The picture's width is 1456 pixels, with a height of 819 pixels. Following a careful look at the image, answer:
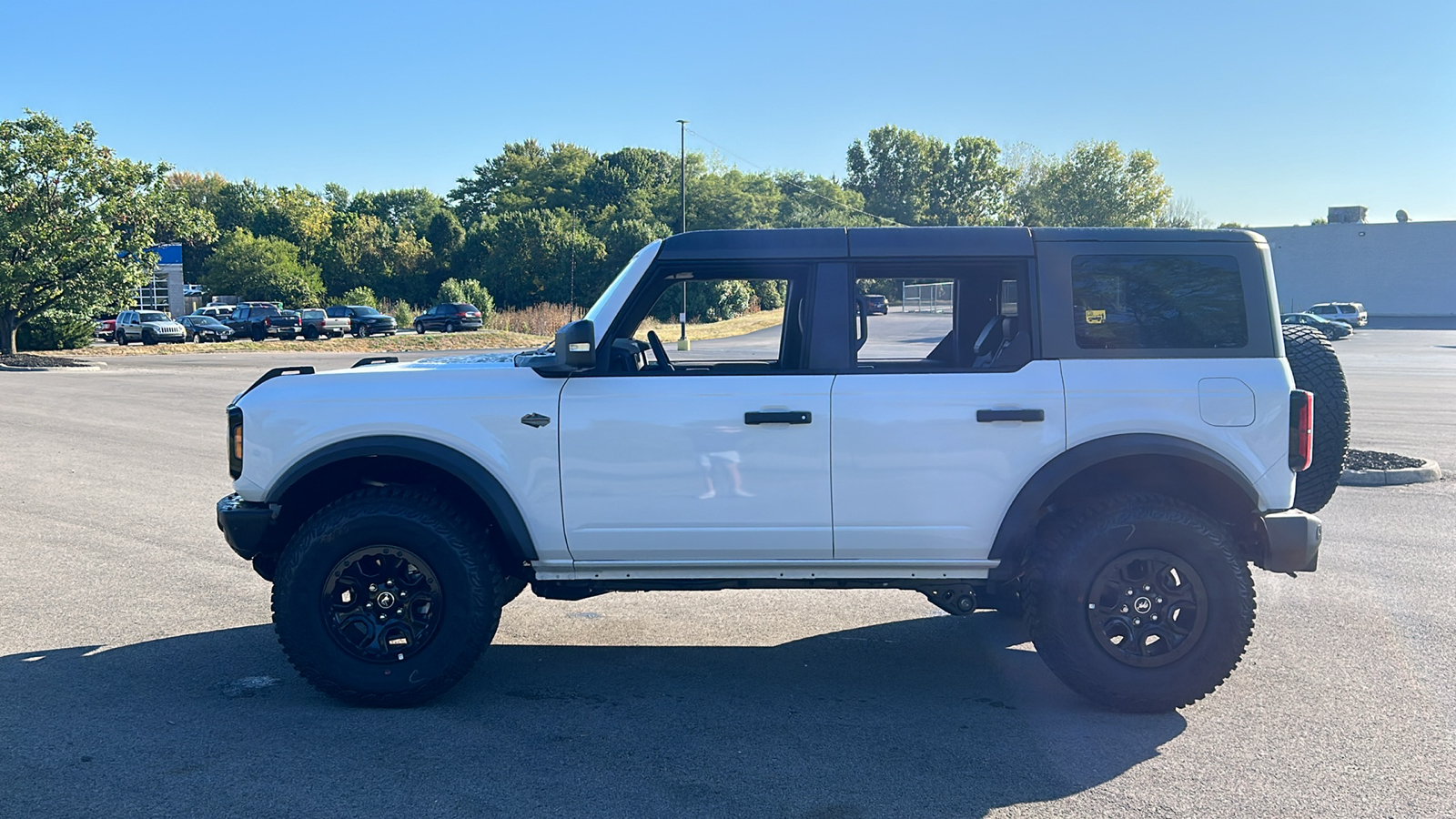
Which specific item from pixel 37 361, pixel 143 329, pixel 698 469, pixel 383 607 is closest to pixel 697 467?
pixel 698 469

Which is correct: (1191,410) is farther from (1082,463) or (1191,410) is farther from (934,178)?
(934,178)

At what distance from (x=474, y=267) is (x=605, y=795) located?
79358mm

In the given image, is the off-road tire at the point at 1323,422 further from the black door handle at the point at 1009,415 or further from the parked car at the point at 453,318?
the parked car at the point at 453,318

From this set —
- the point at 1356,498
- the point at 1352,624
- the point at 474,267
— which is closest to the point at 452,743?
the point at 1352,624

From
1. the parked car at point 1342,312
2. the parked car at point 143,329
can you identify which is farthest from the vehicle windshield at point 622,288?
the parked car at point 1342,312

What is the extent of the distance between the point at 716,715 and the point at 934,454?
1.45 m

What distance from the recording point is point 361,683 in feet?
15.5

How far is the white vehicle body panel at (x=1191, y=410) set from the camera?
469 cm

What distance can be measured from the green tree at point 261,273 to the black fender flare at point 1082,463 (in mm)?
77464

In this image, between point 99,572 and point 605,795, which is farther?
point 99,572

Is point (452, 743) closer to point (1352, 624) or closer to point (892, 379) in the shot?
point (892, 379)

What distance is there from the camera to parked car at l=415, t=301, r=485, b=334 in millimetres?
51406

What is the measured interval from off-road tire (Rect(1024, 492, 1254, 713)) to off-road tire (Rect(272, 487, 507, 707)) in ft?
7.91

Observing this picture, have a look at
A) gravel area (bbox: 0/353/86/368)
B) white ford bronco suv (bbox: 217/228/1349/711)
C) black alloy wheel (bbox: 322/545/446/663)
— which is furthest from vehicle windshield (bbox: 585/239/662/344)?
gravel area (bbox: 0/353/86/368)
